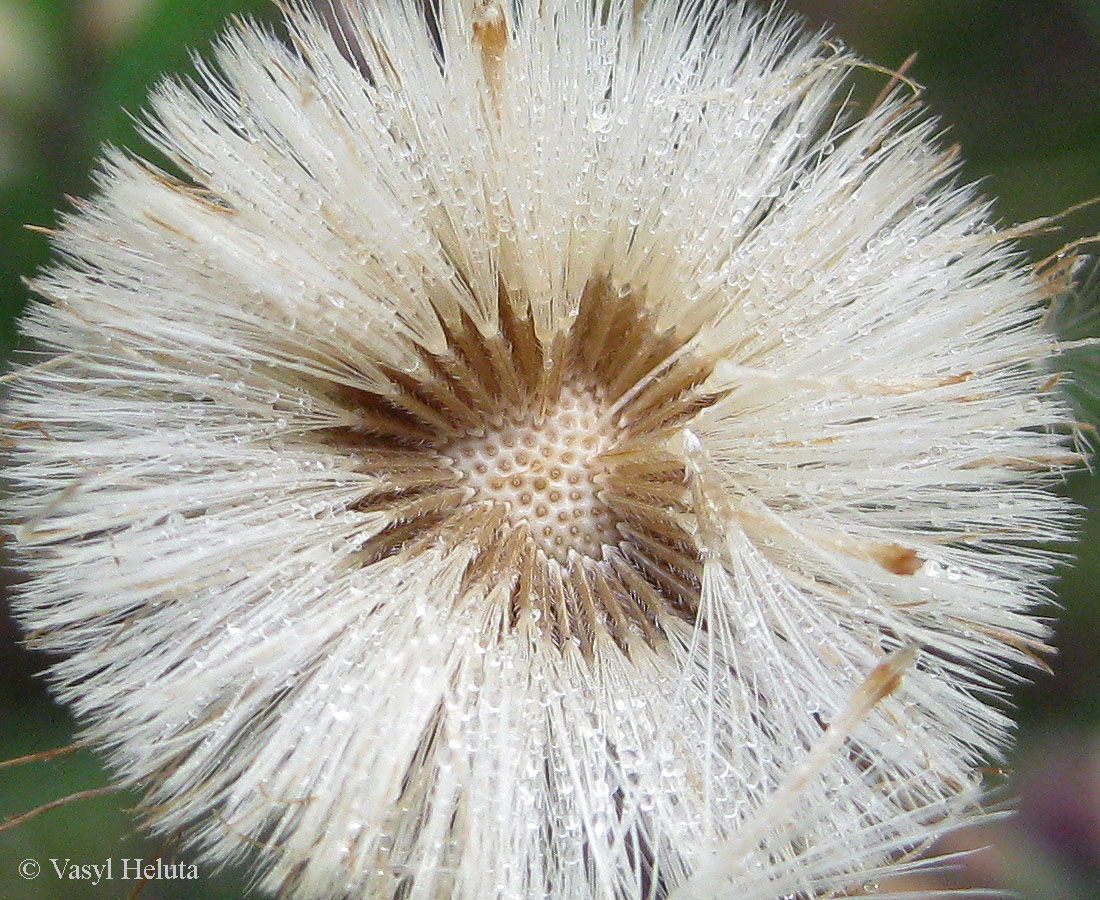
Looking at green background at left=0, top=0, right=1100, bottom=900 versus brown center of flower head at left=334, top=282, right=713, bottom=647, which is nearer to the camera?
brown center of flower head at left=334, top=282, right=713, bottom=647

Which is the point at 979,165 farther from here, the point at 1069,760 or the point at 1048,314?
the point at 1069,760

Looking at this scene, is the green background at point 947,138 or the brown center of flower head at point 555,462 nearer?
the brown center of flower head at point 555,462

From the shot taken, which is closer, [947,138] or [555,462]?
[555,462]

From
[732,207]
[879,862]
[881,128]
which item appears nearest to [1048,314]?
[881,128]
